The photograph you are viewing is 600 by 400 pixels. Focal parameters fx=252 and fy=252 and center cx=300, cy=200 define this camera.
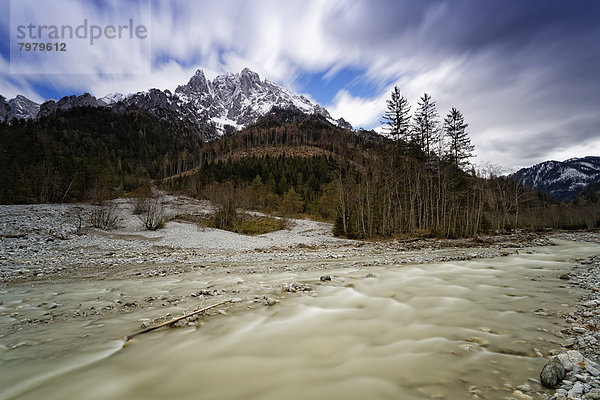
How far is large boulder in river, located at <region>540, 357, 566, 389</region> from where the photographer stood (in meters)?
2.29

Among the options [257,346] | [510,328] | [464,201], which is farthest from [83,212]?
[464,201]

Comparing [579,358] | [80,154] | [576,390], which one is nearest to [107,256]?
[576,390]

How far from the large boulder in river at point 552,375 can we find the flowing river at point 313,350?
20 cm

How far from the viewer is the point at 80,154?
75188mm

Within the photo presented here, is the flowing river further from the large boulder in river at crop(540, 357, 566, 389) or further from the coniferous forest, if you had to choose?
the coniferous forest

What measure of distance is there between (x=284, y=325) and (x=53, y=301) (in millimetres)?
5791

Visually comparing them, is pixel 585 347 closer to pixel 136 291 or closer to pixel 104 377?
pixel 104 377

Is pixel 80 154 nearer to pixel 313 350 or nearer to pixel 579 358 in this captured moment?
pixel 313 350

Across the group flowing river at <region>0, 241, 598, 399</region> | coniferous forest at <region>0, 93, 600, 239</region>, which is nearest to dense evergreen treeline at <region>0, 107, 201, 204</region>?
coniferous forest at <region>0, 93, 600, 239</region>

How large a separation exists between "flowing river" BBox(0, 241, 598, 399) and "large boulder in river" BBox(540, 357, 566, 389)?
0.66ft

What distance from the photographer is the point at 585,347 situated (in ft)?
9.94

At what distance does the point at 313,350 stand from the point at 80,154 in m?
98.5

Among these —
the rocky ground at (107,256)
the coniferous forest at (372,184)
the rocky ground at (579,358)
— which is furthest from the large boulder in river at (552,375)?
the coniferous forest at (372,184)

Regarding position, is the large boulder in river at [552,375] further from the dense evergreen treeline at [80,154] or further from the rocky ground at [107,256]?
the dense evergreen treeline at [80,154]
